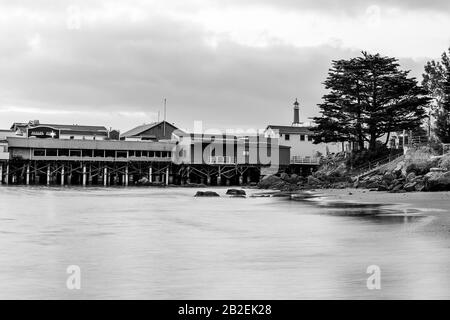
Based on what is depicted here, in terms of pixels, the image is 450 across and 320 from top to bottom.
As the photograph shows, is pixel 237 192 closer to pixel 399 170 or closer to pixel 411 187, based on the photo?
pixel 399 170

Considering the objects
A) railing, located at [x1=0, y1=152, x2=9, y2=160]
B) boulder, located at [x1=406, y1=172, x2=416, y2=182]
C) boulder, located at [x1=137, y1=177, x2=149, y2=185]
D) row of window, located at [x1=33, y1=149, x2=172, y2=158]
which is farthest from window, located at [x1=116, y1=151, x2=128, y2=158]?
boulder, located at [x1=406, y1=172, x2=416, y2=182]

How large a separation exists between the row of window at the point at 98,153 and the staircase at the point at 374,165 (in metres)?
33.7

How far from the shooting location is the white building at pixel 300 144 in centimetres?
8362

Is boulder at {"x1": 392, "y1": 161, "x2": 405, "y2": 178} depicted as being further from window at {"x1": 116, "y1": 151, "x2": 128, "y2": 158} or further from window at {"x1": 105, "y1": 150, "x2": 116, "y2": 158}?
window at {"x1": 105, "y1": 150, "x2": 116, "y2": 158}

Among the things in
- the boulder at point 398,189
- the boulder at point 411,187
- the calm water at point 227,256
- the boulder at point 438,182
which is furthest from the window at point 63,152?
the calm water at point 227,256

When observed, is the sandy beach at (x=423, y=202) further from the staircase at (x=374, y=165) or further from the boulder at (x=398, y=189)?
the staircase at (x=374, y=165)

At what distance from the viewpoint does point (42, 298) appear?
9.86m

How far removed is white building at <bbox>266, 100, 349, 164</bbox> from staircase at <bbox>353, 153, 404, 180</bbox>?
2823cm

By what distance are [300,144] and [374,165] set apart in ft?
107

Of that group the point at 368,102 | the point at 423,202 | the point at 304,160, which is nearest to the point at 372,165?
the point at 368,102

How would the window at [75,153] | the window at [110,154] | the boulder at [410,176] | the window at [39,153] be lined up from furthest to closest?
the window at [110,154], the window at [75,153], the window at [39,153], the boulder at [410,176]
